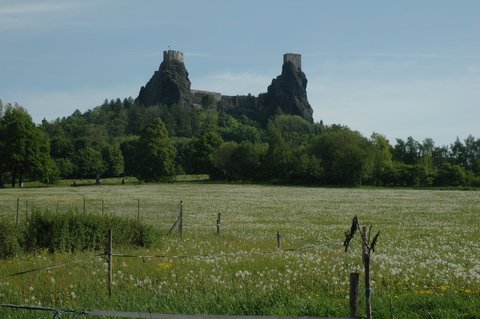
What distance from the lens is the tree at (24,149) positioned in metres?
91.9

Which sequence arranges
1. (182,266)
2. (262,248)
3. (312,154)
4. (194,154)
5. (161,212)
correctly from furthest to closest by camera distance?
1. (194,154)
2. (312,154)
3. (161,212)
4. (262,248)
5. (182,266)

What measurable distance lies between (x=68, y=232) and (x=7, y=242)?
1.95 meters

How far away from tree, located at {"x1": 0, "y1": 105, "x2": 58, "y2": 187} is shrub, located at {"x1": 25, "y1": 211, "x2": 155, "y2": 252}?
254 feet

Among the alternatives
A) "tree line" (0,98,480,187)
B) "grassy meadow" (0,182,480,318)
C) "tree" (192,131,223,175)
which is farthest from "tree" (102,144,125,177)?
"grassy meadow" (0,182,480,318)

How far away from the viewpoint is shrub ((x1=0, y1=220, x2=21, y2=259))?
17391 millimetres

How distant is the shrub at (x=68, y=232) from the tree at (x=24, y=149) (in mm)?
77474

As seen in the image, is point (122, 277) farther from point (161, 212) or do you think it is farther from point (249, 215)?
point (249, 215)

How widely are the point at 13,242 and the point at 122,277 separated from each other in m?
6.08

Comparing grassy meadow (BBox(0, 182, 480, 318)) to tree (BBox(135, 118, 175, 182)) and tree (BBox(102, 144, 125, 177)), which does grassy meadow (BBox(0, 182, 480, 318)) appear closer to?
tree (BBox(135, 118, 175, 182))

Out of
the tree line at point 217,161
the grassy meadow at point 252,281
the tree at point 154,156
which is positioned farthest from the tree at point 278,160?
the grassy meadow at point 252,281

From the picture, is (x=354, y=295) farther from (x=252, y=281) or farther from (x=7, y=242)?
(x=7, y=242)

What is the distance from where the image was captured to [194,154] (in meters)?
141

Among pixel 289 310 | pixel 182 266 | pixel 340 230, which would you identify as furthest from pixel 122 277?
pixel 340 230

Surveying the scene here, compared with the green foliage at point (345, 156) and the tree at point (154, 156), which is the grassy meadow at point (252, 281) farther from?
the tree at point (154, 156)
